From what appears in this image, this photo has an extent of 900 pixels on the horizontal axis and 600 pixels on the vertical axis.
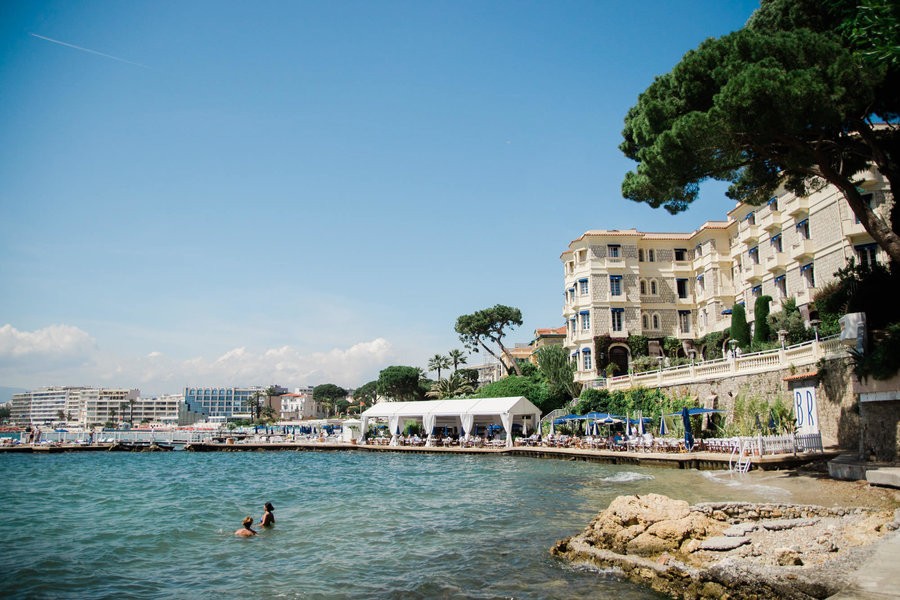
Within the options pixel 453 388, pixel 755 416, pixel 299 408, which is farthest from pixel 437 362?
pixel 299 408

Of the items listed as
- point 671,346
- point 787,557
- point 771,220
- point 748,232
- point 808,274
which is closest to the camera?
point 787,557

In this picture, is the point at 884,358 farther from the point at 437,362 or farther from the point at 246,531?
the point at 437,362

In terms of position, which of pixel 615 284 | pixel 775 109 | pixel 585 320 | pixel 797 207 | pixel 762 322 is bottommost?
pixel 762 322

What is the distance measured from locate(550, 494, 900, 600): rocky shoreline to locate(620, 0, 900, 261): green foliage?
8109mm

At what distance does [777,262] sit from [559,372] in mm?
14906

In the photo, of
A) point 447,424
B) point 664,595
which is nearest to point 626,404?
point 447,424

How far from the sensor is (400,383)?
3236 inches

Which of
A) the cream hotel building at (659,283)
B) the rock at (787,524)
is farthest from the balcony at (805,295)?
the rock at (787,524)

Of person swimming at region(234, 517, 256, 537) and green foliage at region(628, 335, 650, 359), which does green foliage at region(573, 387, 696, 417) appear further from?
person swimming at region(234, 517, 256, 537)

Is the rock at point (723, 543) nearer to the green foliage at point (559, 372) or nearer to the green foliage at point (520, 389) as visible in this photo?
the green foliage at point (559, 372)

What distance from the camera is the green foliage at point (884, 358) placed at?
14812 millimetres

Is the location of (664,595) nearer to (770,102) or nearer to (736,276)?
(770,102)

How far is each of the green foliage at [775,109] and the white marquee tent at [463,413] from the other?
22.7 metres

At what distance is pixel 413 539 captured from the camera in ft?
40.9
